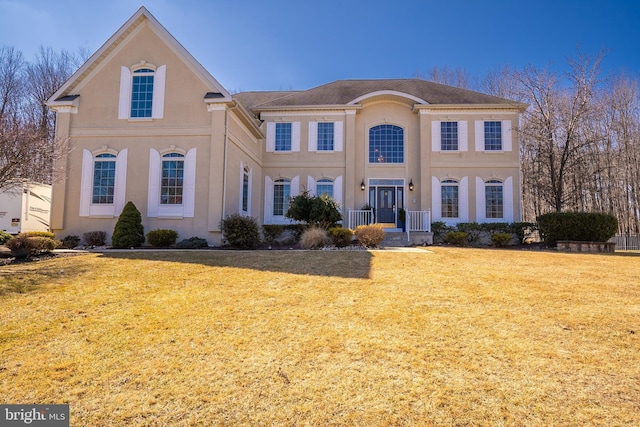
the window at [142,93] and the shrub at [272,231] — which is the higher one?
the window at [142,93]

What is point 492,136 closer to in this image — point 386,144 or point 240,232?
point 386,144

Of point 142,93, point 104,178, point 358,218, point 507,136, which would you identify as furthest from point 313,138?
point 507,136

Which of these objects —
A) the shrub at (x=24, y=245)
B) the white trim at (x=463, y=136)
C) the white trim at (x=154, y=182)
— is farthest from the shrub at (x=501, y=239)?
the shrub at (x=24, y=245)

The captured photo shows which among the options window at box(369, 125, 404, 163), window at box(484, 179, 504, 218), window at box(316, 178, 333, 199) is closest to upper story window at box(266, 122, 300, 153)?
window at box(316, 178, 333, 199)

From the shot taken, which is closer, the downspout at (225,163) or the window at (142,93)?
the downspout at (225,163)

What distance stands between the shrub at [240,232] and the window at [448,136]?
10.1 metres

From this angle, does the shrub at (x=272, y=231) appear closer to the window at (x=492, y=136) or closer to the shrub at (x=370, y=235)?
the shrub at (x=370, y=235)

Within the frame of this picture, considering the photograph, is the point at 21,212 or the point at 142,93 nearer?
the point at 142,93

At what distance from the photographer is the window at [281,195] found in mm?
16562

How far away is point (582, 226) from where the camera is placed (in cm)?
1238

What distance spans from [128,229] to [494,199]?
49.5ft

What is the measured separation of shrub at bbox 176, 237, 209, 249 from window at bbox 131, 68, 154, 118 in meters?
5.02

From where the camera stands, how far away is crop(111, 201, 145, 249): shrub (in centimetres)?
1085

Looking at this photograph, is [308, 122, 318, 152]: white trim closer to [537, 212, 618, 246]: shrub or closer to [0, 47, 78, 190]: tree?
[537, 212, 618, 246]: shrub
